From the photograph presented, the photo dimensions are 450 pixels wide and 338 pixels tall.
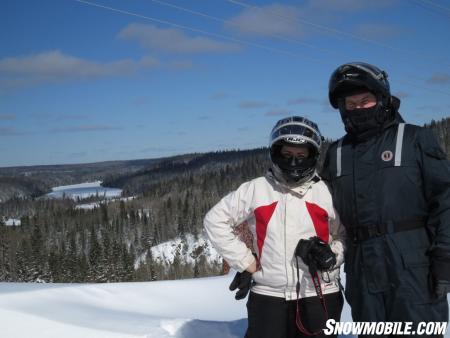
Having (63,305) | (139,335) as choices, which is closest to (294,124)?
(139,335)

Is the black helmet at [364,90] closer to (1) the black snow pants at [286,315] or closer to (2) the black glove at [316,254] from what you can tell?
(2) the black glove at [316,254]

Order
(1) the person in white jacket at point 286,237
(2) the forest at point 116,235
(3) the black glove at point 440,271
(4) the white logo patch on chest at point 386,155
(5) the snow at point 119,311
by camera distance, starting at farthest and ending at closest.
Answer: (2) the forest at point 116,235 → (5) the snow at point 119,311 → (1) the person in white jacket at point 286,237 → (4) the white logo patch on chest at point 386,155 → (3) the black glove at point 440,271

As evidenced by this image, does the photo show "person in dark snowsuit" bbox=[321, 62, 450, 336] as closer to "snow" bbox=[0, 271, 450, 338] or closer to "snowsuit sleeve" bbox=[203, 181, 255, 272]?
"snowsuit sleeve" bbox=[203, 181, 255, 272]

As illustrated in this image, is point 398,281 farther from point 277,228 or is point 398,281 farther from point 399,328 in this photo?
point 277,228

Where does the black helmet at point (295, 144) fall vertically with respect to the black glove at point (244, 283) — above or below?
above

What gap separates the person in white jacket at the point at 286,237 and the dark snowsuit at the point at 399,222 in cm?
27

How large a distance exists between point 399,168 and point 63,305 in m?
4.91

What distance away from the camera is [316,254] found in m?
2.92

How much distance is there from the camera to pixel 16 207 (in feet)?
456

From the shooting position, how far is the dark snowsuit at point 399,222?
8.79ft

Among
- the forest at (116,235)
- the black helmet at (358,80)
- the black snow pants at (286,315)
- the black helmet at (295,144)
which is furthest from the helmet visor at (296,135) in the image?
the forest at (116,235)

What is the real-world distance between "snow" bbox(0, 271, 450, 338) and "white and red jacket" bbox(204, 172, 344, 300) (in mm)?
2115

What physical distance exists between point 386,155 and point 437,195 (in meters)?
0.41

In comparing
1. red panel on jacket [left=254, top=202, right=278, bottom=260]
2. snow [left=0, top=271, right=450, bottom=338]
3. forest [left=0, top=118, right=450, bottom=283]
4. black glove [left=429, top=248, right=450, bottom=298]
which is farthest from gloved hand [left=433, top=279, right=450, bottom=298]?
forest [left=0, top=118, right=450, bottom=283]
